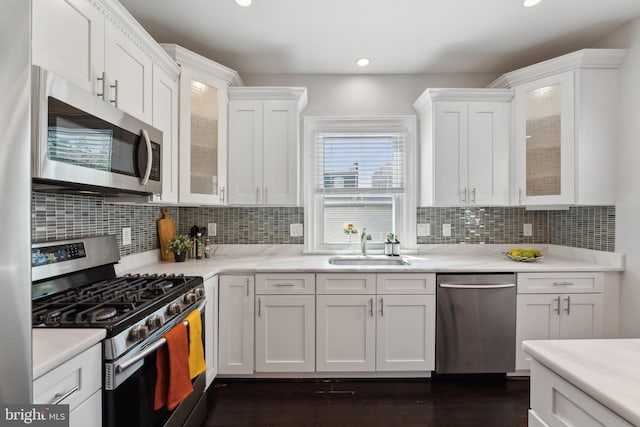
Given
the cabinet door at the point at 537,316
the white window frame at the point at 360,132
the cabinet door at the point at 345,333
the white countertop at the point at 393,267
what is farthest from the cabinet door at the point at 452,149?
the cabinet door at the point at 345,333

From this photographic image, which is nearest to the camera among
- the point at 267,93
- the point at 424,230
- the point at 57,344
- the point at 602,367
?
the point at 602,367

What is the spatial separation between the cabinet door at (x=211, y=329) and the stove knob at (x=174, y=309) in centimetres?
53

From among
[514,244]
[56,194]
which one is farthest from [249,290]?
[514,244]

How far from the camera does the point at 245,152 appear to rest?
2746mm

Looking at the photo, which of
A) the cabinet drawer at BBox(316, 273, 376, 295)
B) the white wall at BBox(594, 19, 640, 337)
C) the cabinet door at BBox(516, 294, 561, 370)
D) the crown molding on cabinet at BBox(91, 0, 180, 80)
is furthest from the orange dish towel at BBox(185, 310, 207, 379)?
the white wall at BBox(594, 19, 640, 337)

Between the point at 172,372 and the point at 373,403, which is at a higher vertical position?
the point at 172,372

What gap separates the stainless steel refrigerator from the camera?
0.58 metres

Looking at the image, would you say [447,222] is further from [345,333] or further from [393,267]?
[345,333]

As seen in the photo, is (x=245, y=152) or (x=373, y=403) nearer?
(x=373, y=403)

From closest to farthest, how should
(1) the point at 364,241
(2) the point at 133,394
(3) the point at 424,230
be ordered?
(2) the point at 133,394, (1) the point at 364,241, (3) the point at 424,230

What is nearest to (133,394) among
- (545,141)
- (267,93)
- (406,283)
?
(406,283)

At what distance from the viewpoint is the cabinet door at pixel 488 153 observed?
2.79 m

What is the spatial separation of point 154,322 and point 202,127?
1645mm

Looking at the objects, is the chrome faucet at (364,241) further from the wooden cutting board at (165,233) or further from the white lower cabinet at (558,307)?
the wooden cutting board at (165,233)
